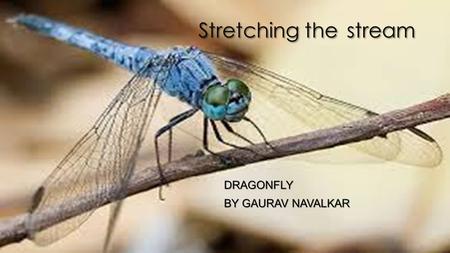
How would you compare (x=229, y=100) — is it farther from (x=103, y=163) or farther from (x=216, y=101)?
(x=103, y=163)

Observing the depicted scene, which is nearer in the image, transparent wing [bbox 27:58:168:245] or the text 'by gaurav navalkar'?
transparent wing [bbox 27:58:168:245]

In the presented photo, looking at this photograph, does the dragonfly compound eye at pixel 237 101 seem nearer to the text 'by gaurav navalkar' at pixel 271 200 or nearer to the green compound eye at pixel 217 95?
the green compound eye at pixel 217 95

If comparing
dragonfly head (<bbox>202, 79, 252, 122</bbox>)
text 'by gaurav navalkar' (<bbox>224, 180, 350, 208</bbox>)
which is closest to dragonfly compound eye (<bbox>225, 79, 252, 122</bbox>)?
dragonfly head (<bbox>202, 79, 252, 122</bbox>)

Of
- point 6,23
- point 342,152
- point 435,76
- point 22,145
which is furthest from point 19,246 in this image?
point 435,76

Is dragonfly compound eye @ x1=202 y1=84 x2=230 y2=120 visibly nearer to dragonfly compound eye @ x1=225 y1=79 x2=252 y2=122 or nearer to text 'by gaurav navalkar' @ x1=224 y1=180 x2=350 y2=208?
dragonfly compound eye @ x1=225 y1=79 x2=252 y2=122

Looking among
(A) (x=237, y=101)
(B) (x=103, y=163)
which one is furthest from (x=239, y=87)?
(B) (x=103, y=163)

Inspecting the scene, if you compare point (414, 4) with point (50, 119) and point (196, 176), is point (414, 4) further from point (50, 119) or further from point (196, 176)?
point (50, 119)
